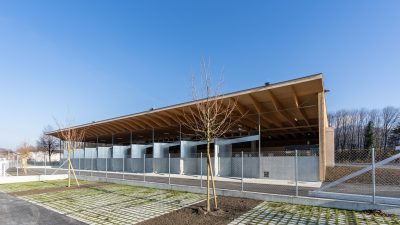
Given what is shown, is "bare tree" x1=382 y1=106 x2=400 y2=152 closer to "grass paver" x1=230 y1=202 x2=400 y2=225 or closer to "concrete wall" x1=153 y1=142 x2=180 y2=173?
"concrete wall" x1=153 y1=142 x2=180 y2=173

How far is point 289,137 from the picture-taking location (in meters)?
40.5

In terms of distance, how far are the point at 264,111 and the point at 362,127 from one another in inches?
2934

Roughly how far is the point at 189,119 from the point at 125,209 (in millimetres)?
17488

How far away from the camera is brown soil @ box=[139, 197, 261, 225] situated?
7941 millimetres

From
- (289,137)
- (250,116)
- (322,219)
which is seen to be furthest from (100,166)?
(322,219)

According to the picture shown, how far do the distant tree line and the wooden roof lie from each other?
1976 inches

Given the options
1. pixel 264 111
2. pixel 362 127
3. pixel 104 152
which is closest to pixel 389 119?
pixel 362 127

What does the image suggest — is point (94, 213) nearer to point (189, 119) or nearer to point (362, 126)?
point (189, 119)

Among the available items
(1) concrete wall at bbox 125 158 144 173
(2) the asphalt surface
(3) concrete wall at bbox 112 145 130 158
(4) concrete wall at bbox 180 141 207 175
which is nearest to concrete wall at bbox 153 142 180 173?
(4) concrete wall at bbox 180 141 207 175

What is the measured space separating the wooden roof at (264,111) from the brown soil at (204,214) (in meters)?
8.09

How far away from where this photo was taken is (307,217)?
27.1 ft

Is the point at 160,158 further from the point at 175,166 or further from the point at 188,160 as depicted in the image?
the point at 188,160

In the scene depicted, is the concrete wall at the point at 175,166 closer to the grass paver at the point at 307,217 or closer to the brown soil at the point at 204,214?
the brown soil at the point at 204,214

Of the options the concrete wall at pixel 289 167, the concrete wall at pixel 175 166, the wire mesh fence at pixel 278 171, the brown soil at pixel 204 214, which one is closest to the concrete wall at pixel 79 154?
the wire mesh fence at pixel 278 171
